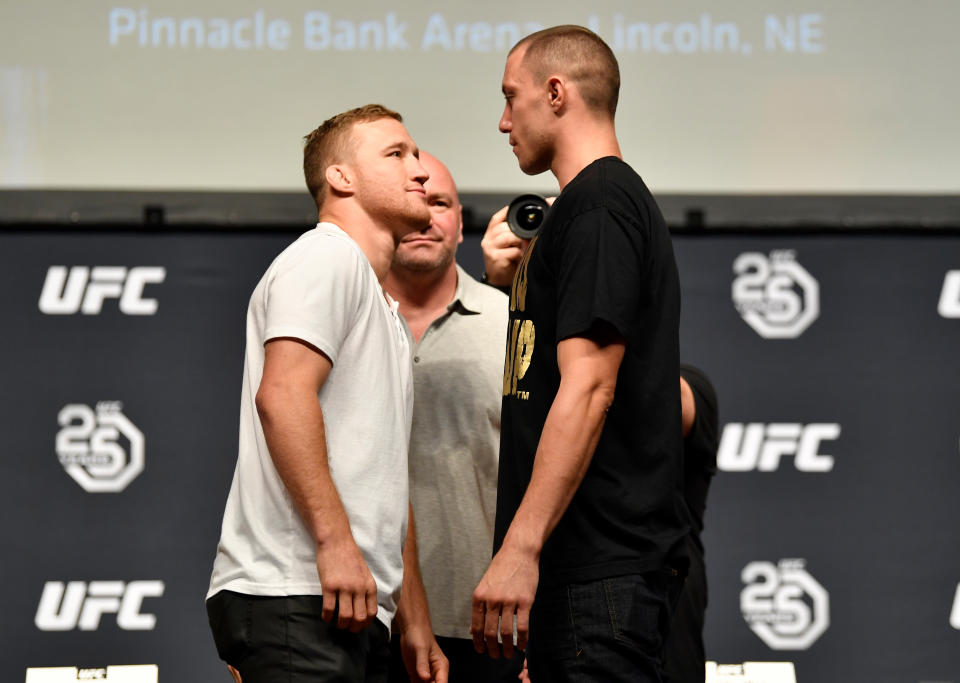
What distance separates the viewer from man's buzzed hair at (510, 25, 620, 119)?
1748 mm

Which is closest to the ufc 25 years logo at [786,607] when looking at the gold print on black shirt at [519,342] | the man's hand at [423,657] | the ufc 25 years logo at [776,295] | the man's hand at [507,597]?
the ufc 25 years logo at [776,295]

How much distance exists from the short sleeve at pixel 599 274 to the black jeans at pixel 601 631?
36cm

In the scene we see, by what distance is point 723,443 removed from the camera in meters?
3.18

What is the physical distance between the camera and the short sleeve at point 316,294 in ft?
5.03

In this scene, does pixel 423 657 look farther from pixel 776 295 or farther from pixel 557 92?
pixel 776 295

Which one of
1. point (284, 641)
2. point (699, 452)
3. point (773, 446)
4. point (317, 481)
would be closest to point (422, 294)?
point (699, 452)

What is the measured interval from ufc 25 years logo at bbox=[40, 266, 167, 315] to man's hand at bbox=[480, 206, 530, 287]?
124 cm

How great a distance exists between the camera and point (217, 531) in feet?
10.2

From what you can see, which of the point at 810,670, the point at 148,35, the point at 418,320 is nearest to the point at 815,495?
the point at 810,670

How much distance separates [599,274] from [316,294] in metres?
0.40

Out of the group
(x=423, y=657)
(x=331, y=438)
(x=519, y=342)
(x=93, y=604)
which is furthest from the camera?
(x=93, y=604)

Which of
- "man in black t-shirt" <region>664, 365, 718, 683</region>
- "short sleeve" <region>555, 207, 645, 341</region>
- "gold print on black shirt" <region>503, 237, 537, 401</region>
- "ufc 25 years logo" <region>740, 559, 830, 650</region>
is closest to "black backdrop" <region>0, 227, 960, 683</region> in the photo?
"ufc 25 years logo" <region>740, 559, 830, 650</region>

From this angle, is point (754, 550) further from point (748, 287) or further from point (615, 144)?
point (615, 144)

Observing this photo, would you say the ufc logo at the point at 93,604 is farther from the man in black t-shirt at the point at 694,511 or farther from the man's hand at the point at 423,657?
the man in black t-shirt at the point at 694,511
